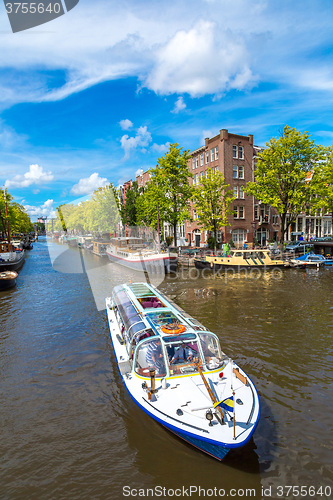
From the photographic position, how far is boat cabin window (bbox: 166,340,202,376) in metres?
8.04

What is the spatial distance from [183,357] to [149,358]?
3.39ft

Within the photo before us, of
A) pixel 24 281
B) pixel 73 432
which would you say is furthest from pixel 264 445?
pixel 24 281

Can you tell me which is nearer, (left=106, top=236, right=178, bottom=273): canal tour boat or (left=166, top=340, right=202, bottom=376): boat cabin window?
(left=166, top=340, right=202, bottom=376): boat cabin window

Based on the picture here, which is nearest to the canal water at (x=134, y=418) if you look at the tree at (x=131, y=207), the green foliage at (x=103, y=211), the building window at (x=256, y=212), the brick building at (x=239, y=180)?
the brick building at (x=239, y=180)

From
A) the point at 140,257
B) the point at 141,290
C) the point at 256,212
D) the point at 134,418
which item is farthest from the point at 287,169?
the point at 134,418

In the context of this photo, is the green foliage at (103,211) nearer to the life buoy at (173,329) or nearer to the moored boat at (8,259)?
the moored boat at (8,259)

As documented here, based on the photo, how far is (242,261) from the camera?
31.5m

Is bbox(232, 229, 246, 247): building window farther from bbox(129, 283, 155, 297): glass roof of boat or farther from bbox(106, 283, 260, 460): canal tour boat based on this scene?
bbox(106, 283, 260, 460): canal tour boat

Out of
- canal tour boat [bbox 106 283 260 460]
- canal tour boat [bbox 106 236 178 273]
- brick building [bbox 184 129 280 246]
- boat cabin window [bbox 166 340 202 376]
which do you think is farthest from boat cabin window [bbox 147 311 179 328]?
brick building [bbox 184 129 280 246]

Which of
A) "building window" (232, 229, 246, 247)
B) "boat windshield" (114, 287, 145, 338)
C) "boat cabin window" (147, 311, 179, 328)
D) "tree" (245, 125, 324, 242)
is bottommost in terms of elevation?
"boat windshield" (114, 287, 145, 338)

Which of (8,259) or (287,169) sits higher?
(287,169)

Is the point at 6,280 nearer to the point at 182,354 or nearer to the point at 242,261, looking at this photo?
the point at 182,354

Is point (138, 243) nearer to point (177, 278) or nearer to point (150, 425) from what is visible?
point (177, 278)

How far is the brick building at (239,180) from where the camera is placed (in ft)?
163
